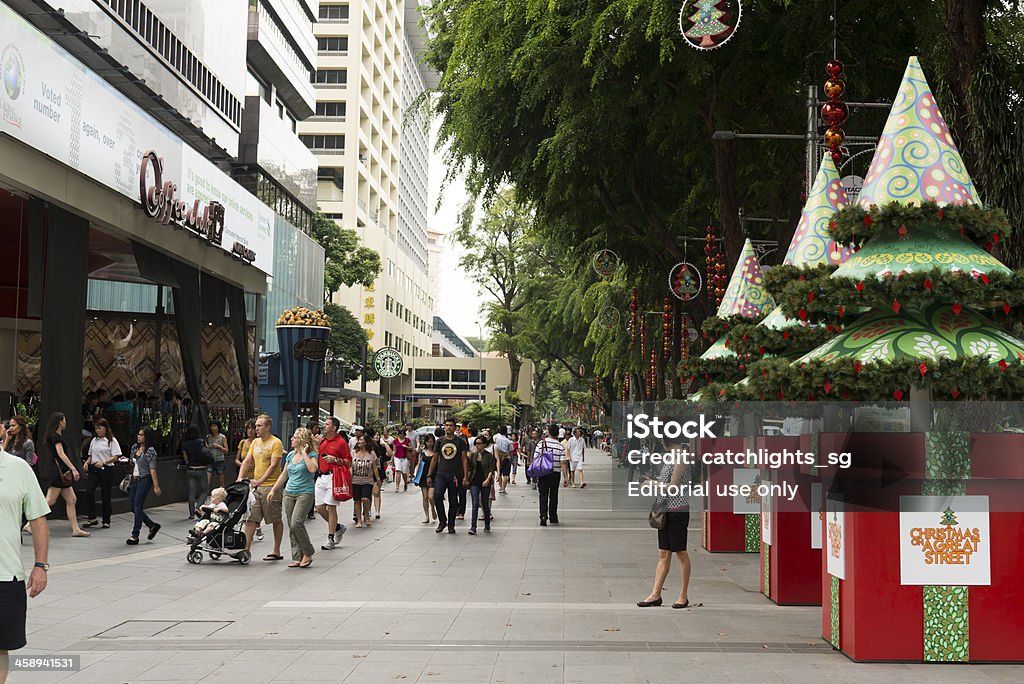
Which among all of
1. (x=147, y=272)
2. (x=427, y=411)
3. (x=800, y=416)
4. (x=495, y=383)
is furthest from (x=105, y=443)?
(x=427, y=411)

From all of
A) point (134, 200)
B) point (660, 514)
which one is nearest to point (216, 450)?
point (134, 200)

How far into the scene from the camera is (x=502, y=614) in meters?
10.3

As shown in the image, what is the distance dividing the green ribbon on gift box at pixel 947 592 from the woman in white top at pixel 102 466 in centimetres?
1294

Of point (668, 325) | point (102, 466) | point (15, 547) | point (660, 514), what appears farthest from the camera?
point (668, 325)

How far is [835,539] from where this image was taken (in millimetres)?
8688

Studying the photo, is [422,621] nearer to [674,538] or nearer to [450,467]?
[674,538]

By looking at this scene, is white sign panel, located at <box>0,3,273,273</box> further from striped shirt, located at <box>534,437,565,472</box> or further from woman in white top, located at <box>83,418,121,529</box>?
striped shirt, located at <box>534,437,565,472</box>

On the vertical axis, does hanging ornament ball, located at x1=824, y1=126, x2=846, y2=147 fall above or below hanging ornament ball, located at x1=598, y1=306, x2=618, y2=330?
above

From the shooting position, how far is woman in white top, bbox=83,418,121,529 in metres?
17.0

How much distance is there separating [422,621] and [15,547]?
4.60 meters

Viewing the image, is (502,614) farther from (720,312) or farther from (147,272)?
(147,272)

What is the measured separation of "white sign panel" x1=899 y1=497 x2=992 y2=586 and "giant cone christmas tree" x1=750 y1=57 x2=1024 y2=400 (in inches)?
35.4

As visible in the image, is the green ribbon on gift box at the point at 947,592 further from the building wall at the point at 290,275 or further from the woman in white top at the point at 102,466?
the building wall at the point at 290,275

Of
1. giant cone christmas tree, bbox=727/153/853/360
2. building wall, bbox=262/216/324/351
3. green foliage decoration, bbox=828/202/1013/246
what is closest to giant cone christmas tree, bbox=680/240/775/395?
giant cone christmas tree, bbox=727/153/853/360
